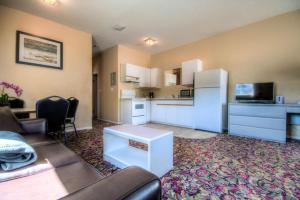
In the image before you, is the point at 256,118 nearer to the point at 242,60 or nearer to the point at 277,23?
the point at 242,60

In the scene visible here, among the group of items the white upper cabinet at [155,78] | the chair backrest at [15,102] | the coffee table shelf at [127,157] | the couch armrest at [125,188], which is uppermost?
the white upper cabinet at [155,78]

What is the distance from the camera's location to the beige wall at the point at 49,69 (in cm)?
274

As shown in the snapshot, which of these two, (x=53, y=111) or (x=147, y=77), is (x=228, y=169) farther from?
(x=147, y=77)

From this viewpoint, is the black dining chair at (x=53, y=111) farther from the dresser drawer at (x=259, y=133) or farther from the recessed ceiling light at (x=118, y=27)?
the dresser drawer at (x=259, y=133)

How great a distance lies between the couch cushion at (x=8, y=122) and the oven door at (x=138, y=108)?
295 cm

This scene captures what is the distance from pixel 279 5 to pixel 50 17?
182 inches

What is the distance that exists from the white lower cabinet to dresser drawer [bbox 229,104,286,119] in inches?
41.7

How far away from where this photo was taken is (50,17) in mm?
3094

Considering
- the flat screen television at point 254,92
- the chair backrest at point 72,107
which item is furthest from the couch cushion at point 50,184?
the flat screen television at point 254,92

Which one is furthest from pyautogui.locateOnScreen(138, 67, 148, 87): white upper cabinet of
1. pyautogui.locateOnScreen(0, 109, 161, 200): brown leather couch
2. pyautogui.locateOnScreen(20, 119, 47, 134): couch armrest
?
pyautogui.locateOnScreen(0, 109, 161, 200): brown leather couch

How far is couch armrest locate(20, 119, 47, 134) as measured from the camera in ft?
5.34

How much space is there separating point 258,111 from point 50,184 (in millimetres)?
3537

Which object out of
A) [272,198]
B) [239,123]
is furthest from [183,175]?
[239,123]

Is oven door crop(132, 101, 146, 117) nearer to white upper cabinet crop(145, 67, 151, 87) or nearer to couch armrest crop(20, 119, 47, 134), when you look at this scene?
white upper cabinet crop(145, 67, 151, 87)
